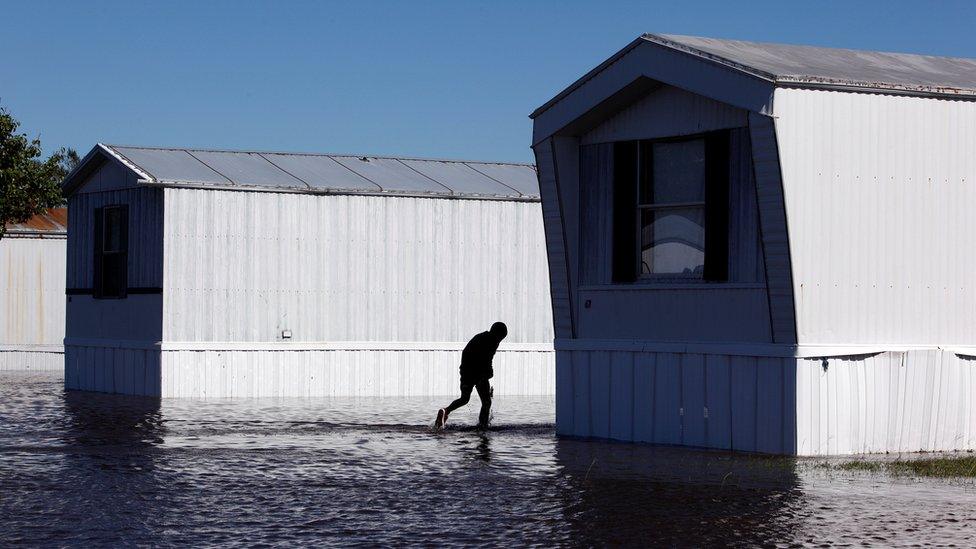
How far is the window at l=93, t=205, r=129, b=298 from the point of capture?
29.5m

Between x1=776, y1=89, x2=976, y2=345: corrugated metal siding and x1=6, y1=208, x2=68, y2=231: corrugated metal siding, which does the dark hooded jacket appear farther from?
x1=6, y1=208, x2=68, y2=231: corrugated metal siding

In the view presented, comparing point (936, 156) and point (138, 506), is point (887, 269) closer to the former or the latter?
point (936, 156)

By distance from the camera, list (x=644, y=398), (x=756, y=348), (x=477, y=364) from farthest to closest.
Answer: (x=477, y=364), (x=644, y=398), (x=756, y=348)

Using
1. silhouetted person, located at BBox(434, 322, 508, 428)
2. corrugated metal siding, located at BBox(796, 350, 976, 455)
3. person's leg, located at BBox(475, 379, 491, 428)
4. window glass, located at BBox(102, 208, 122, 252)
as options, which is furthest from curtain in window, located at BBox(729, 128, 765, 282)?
window glass, located at BBox(102, 208, 122, 252)

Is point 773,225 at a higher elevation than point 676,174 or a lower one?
lower

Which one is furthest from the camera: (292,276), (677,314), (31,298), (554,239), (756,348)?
(31,298)

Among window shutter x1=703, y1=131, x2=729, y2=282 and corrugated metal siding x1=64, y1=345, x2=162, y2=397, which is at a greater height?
window shutter x1=703, y1=131, x2=729, y2=282

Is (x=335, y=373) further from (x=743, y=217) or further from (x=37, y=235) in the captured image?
(x=37, y=235)

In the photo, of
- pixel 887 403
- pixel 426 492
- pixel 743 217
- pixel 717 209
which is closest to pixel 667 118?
pixel 717 209

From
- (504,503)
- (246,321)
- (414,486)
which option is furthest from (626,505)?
(246,321)

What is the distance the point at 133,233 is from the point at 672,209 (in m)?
13.9

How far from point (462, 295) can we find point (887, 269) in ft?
47.4

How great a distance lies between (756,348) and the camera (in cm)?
1689

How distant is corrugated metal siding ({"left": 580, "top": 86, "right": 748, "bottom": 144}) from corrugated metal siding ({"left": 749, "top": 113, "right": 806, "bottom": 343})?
0.92m
